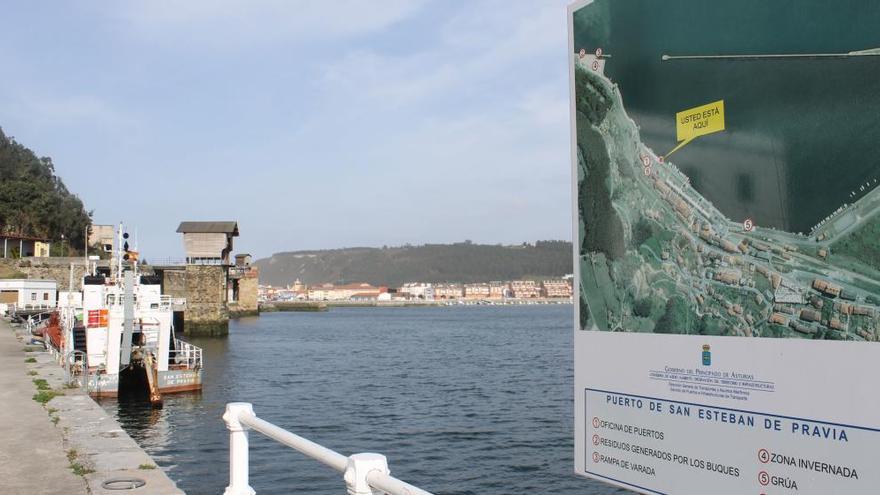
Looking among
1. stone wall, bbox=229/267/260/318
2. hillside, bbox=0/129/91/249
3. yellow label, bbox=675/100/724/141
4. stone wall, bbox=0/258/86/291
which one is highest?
hillside, bbox=0/129/91/249

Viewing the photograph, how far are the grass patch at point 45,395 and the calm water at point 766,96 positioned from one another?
49.7 ft

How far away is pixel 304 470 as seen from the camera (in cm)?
2030

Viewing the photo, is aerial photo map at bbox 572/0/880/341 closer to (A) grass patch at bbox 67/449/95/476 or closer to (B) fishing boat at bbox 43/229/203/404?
(A) grass patch at bbox 67/449/95/476

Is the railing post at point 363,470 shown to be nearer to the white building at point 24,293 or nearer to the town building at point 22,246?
the white building at point 24,293

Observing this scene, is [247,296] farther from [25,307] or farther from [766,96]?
[766,96]

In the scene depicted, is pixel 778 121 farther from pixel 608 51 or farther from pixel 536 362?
pixel 536 362

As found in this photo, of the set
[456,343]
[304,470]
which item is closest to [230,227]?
[456,343]

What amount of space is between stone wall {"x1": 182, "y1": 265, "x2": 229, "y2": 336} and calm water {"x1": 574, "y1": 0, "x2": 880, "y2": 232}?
8509cm

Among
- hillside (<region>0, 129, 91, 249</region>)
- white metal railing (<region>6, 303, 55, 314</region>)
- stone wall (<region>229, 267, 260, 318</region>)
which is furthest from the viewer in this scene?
stone wall (<region>229, 267, 260, 318</region>)

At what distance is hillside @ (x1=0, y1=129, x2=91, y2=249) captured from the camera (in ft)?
362

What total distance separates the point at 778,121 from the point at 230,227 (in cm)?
9475

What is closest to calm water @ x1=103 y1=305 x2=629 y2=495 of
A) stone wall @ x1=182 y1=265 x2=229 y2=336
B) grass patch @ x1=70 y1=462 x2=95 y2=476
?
grass patch @ x1=70 y1=462 x2=95 y2=476

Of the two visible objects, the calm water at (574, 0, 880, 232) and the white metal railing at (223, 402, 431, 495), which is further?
the white metal railing at (223, 402, 431, 495)

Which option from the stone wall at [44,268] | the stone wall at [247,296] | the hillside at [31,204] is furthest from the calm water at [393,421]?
the stone wall at [247,296]
